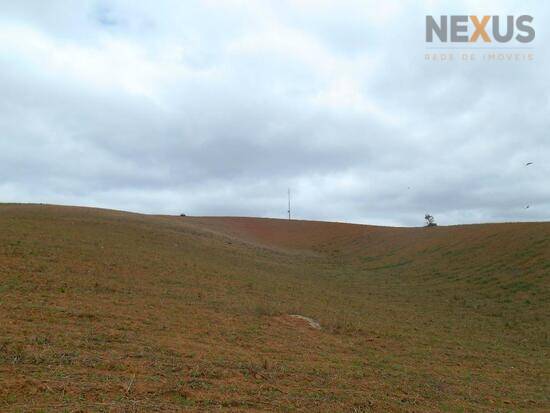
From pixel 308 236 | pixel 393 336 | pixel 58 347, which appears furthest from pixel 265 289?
pixel 308 236

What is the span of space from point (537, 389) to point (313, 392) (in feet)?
15.9

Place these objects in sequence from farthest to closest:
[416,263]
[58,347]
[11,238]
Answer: [416,263], [11,238], [58,347]

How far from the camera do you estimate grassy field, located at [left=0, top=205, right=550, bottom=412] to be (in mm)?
6820

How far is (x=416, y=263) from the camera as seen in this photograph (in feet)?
99.3

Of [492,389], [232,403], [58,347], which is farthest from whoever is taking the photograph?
[492,389]

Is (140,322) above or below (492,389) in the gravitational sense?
above

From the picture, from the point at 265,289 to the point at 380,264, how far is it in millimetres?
16372

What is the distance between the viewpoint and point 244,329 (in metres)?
11.4

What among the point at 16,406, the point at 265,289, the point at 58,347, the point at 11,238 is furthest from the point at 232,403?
the point at 11,238

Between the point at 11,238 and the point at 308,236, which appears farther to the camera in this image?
the point at 308,236

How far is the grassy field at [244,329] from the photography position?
22.4 feet

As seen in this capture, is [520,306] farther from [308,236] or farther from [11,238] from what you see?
[308,236]

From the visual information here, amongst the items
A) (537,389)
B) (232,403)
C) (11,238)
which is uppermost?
(11,238)

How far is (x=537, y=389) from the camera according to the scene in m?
9.12
